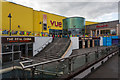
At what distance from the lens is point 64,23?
36.4 metres

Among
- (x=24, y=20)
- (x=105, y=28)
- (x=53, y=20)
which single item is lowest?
(x=105, y=28)

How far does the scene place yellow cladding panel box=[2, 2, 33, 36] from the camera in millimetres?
20416

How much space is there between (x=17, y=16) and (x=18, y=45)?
489 inches

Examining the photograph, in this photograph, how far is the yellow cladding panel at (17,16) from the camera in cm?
2042

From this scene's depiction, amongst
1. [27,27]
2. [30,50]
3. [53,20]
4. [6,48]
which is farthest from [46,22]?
[6,48]

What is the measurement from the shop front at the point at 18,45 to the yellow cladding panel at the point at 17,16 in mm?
9509

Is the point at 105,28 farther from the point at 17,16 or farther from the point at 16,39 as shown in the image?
A: the point at 16,39

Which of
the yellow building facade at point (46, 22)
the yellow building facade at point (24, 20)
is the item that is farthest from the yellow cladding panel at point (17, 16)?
the yellow building facade at point (46, 22)

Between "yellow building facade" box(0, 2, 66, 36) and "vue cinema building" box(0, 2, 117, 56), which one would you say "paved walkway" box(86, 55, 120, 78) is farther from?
"yellow building facade" box(0, 2, 66, 36)

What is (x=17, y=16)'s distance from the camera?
2291cm

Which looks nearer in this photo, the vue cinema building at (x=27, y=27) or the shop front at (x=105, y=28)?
the vue cinema building at (x=27, y=27)

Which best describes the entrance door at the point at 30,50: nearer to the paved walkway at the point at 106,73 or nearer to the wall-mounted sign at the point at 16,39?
the wall-mounted sign at the point at 16,39

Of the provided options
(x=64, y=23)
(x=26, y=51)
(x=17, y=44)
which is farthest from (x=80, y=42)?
(x=17, y=44)

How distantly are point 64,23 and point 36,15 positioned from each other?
13.2 metres
